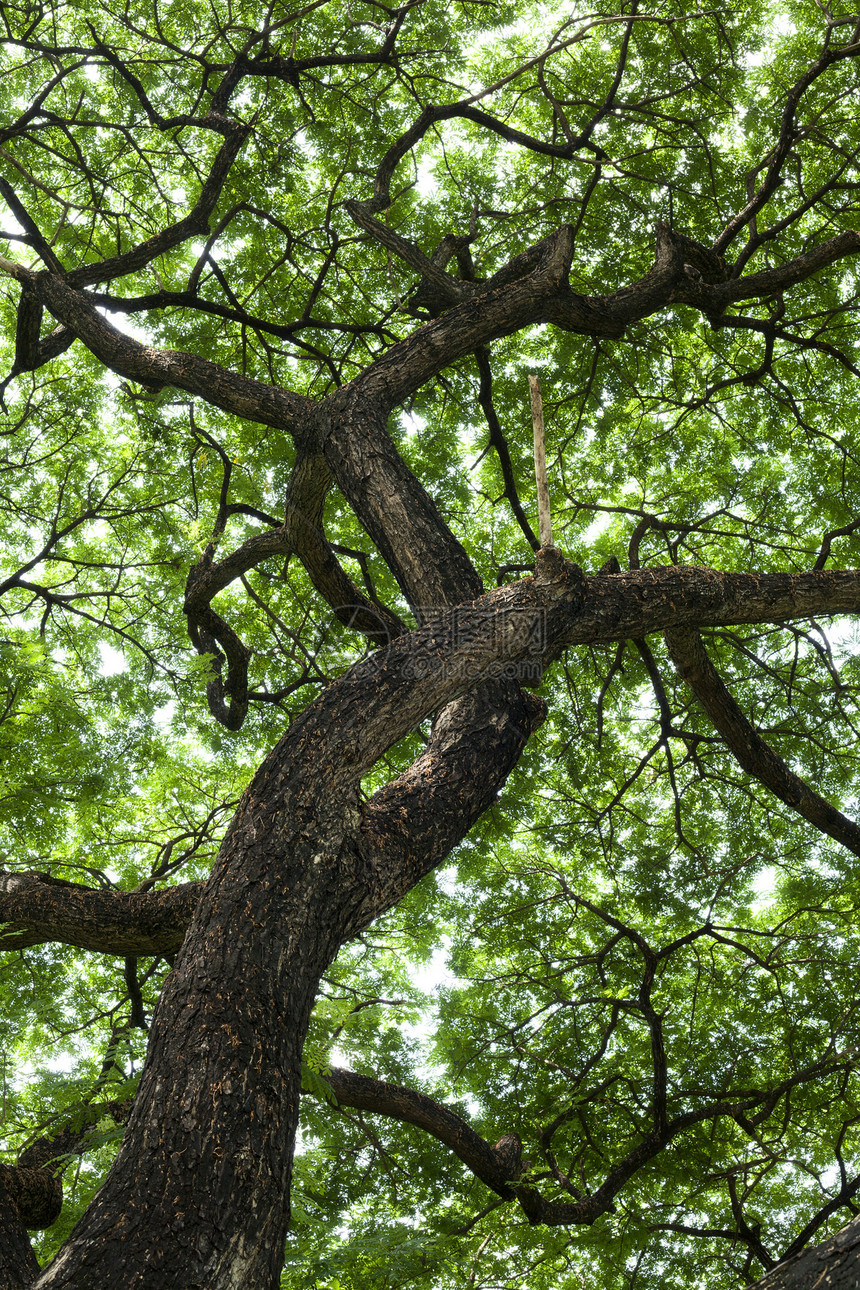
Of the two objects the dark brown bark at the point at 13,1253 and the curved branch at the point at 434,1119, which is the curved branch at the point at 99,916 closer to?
the dark brown bark at the point at 13,1253

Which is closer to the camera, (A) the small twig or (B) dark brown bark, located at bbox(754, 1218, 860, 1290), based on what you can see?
(B) dark brown bark, located at bbox(754, 1218, 860, 1290)

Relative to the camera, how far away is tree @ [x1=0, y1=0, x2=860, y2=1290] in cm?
502

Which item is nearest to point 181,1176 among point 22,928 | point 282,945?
point 282,945

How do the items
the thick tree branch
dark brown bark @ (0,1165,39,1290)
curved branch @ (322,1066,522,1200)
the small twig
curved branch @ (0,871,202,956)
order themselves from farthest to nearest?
curved branch @ (322,1066,522,1200) → the thick tree branch → curved branch @ (0,871,202,956) → the small twig → dark brown bark @ (0,1165,39,1290)

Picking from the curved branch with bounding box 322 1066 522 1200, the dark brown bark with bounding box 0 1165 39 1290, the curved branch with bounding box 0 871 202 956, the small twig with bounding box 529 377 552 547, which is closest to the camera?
the dark brown bark with bounding box 0 1165 39 1290

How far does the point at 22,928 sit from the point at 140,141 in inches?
249

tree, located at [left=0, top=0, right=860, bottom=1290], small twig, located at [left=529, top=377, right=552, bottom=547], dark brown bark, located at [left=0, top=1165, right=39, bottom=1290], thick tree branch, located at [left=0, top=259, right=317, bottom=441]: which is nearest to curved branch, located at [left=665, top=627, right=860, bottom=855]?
tree, located at [left=0, top=0, right=860, bottom=1290]

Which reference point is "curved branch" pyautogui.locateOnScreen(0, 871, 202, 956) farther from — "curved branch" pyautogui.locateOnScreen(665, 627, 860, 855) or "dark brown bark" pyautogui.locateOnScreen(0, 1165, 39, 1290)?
"curved branch" pyautogui.locateOnScreen(665, 627, 860, 855)

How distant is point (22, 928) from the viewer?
4055 millimetres

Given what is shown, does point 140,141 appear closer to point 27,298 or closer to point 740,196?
point 27,298

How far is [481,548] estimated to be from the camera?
8141mm

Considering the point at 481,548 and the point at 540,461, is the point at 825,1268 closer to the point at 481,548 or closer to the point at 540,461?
the point at 540,461

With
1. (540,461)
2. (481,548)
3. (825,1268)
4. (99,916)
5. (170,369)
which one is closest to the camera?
(825,1268)

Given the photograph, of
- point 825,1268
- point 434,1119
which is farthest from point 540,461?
point 434,1119
